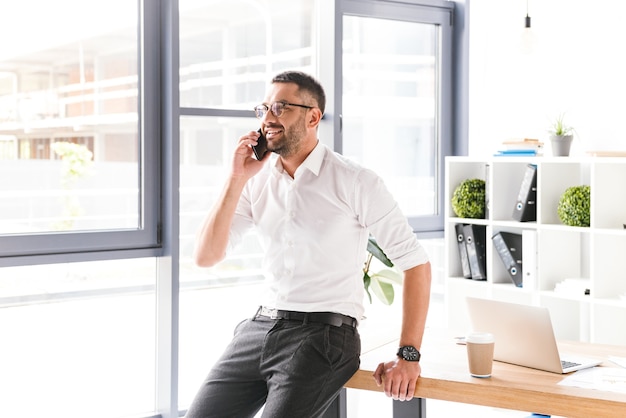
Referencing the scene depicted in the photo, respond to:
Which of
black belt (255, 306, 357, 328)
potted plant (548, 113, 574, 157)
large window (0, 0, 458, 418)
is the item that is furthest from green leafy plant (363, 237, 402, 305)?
black belt (255, 306, 357, 328)

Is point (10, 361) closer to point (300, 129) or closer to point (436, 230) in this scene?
point (300, 129)

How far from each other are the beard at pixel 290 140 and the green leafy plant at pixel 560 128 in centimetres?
204

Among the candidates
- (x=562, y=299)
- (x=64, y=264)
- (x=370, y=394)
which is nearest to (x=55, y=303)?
(x=64, y=264)

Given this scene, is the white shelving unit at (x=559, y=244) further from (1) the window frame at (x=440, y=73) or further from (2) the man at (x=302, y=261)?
(2) the man at (x=302, y=261)

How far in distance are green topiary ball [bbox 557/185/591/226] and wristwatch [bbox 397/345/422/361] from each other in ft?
6.15

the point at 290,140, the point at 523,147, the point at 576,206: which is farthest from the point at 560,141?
the point at 290,140

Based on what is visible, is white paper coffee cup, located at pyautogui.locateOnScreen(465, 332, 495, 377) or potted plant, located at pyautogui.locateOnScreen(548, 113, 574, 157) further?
potted plant, located at pyautogui.locateOnScreen(548, 113, 574, 157)

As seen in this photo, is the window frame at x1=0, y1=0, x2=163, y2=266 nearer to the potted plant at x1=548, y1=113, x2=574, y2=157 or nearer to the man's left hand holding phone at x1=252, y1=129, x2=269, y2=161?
the man's left hand holding phone at x1=252, y1=129, x2=269, y2=161

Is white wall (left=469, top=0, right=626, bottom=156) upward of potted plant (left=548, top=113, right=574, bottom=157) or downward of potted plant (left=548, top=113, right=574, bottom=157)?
upward

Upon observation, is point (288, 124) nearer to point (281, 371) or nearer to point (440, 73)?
point (281, 371)

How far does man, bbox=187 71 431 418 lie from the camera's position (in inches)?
93.3

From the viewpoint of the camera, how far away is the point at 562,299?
428 centimetres

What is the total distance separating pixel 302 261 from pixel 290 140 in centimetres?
40

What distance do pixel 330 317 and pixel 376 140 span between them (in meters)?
2.65
